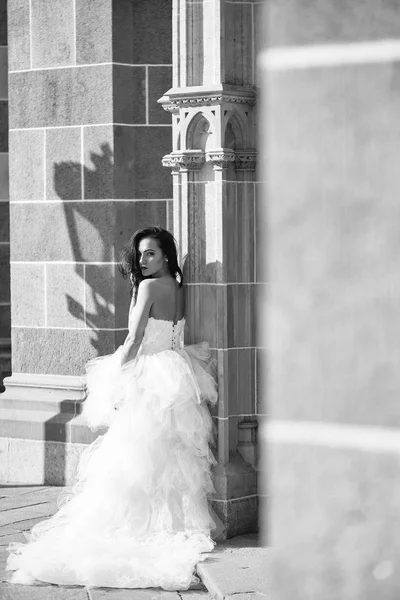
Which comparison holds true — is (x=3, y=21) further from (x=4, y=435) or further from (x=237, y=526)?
(x=237, y=526)

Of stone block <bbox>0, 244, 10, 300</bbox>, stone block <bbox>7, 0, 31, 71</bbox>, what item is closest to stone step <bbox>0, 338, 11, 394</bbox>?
stone block <bbox>0, 244, 10, 300</bbox>

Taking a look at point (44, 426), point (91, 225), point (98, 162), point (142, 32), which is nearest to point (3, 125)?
point (98, 162)

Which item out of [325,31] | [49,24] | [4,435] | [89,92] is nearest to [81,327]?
[4,435]

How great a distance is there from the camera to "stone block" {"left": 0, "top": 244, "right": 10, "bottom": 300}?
8891 mm

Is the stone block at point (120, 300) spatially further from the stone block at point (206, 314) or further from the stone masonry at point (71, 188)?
the stone block at point (206, 314)

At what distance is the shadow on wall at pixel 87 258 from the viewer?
7809mm

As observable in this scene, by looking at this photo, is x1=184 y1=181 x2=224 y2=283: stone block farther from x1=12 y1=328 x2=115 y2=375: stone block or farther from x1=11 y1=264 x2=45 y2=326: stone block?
x1=11 y1=264 x2=45 y2=326: stone block

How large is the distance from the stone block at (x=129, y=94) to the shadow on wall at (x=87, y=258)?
25cm

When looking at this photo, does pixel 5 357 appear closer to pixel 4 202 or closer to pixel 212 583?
pixel 4 202

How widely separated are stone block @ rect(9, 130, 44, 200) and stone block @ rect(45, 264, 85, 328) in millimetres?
552

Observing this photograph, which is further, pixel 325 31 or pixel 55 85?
pixel 55 85

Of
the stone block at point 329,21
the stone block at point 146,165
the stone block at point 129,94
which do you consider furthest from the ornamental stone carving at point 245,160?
the stone block at point 329,21

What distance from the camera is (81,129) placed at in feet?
25.9

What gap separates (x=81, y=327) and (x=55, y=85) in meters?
1.66
